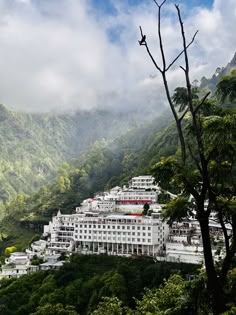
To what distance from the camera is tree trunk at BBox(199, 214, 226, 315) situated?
822 cm

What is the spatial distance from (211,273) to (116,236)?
4821cm

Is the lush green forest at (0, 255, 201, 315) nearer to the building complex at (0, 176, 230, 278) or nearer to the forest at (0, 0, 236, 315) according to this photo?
the forest at (0, 0, 236, 315)

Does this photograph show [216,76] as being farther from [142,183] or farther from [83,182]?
[142,183]

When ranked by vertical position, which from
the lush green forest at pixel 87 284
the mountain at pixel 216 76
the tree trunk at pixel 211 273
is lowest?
the lush green forest at pixel 87 284

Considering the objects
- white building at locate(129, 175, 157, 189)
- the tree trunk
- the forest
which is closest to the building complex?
the forest

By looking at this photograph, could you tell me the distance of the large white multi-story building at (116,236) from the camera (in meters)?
53.1

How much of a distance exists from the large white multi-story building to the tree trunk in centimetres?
4411

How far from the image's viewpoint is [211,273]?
8.31 m

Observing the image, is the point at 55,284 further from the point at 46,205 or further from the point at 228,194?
the point at 46,205

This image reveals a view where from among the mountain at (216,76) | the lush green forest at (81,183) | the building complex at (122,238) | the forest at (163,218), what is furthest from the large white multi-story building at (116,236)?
the mountain at (216,76)

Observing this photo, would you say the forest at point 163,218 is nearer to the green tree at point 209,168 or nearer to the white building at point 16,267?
the green tree at point 209,168

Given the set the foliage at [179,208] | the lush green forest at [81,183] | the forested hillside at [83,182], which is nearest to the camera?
the foliage at [179,208]

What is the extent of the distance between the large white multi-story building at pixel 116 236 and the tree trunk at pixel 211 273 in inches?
1736

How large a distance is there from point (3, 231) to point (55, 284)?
47.7 m
